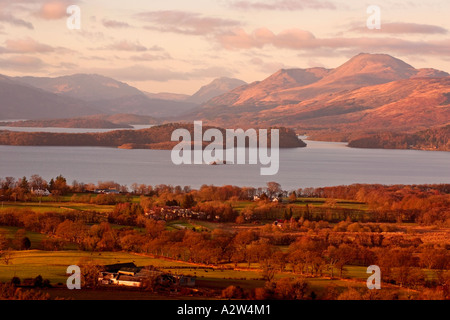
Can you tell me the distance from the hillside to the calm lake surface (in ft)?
61.0

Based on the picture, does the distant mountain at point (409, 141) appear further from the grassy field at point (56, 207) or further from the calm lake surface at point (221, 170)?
the grassy field at point (56, 207)

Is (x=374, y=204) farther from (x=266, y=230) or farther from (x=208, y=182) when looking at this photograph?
(x=208, y=182)

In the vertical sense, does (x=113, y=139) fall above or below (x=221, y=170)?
above

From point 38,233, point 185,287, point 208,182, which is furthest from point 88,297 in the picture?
point 208,182

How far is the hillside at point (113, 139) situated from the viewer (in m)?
110

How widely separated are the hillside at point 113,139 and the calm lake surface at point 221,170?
18.6 m

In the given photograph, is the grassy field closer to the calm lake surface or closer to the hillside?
the calm lake surface

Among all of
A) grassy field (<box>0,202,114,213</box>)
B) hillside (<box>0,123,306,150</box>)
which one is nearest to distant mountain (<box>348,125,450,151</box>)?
hillside (<box>0,123,306,150</box>)

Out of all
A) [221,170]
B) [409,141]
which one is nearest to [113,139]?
[221,170]

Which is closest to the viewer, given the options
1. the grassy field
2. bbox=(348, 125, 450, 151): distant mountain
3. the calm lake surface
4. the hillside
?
the grassy field

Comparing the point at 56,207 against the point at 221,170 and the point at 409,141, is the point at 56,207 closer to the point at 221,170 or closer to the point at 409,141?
the point at 221,170

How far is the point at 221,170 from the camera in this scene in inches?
2739

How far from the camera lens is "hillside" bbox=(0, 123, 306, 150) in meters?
110

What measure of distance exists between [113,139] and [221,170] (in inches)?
1961
